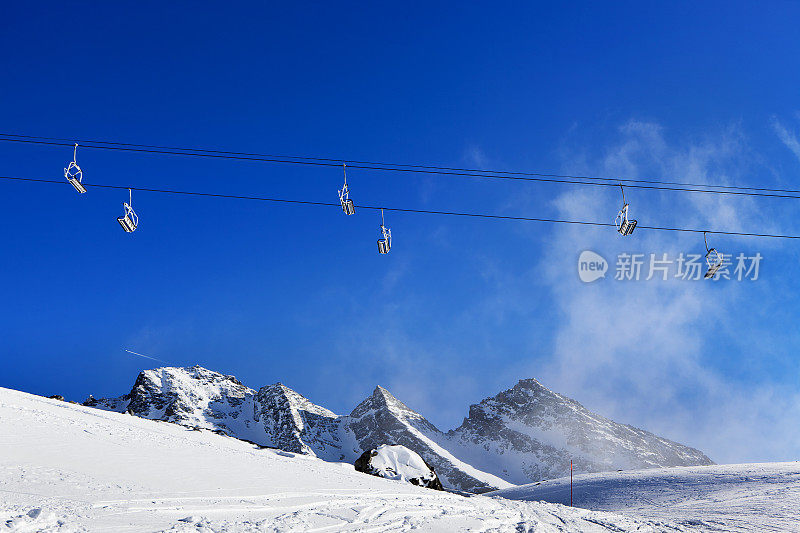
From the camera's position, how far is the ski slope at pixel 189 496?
11.5 m

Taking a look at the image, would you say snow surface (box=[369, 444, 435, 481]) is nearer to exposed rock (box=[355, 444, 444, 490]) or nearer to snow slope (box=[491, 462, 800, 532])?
exposed rock (box=[355, 444, 444, 490])

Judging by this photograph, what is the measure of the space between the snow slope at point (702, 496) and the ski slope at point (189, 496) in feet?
13.3

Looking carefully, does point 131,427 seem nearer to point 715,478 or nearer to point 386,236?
point 386,236

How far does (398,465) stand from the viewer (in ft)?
106

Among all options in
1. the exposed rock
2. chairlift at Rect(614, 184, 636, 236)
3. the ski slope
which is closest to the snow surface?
the exposed rock

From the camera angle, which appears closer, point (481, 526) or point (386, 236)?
point (481, 526)

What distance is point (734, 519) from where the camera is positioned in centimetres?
1906

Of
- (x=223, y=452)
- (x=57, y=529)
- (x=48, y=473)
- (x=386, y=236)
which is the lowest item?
(x=57, y=529)

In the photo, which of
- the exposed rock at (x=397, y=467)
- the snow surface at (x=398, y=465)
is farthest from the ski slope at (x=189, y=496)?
the snow surface at (x=398, y=465)

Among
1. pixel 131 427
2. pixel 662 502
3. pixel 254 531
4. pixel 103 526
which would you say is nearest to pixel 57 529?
pixel 103 526

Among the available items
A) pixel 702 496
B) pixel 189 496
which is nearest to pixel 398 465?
pixel 702 496

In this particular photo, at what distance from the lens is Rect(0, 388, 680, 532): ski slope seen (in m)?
11.5

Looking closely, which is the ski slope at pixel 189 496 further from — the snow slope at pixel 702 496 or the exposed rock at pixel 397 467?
the exposed rock at pixel 397 467

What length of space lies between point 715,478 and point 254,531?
3383cm
